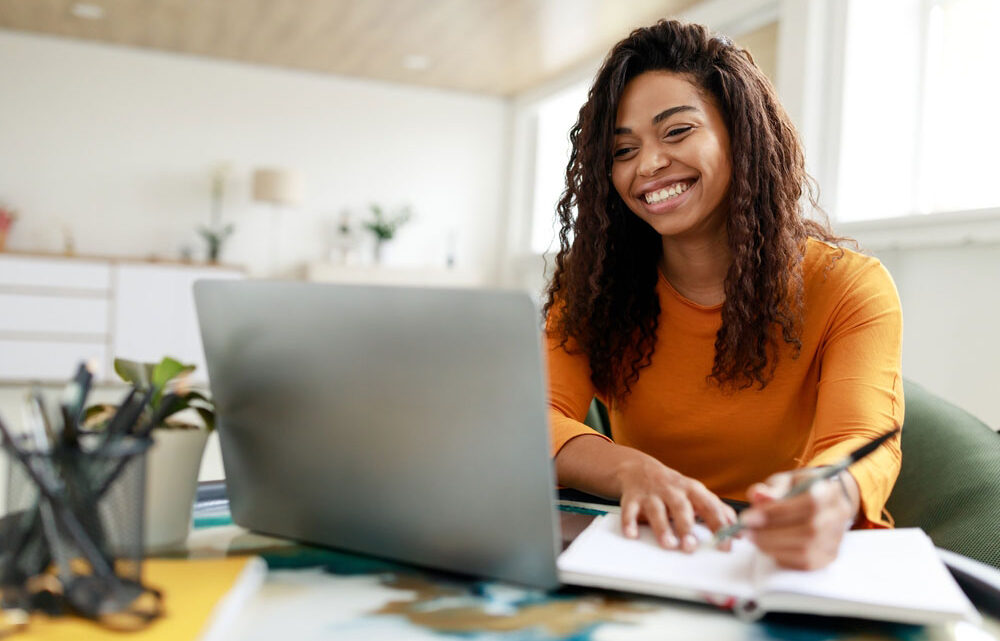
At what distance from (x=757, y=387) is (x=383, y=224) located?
6.28 m

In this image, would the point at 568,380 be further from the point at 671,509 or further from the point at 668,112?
the point at 671,509

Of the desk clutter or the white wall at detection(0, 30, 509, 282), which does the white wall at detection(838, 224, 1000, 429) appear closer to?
the desk clutter

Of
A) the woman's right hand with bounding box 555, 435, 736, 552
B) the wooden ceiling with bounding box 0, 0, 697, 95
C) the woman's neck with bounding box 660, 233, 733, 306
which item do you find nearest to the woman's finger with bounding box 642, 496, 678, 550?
the woman's right hand with bounding box 555, 435, 736, 552

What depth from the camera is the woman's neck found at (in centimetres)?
140

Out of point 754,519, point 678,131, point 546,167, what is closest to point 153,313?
point 546,167

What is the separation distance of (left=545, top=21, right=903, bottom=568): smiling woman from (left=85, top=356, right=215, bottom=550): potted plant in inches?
20.6

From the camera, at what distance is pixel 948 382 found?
3.29m

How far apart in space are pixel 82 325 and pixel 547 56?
156 inches

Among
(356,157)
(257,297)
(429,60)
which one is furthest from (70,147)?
(257,297)

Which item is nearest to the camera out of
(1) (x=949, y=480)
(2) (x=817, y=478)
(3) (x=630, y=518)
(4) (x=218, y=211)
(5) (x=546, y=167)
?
(2) (x=817, y=478)

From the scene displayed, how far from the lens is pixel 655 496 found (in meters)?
0.79

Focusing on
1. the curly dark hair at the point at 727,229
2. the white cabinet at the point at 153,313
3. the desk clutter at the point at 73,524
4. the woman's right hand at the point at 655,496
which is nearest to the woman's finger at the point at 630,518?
the woman's right hand at the point at 655,496

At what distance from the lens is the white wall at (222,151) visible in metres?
6.46

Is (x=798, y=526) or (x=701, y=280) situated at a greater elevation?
(x=701, y=280)
